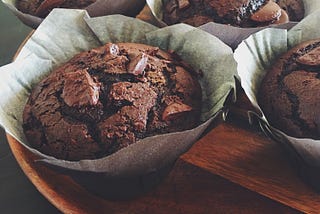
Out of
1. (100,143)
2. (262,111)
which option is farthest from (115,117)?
(262,111)

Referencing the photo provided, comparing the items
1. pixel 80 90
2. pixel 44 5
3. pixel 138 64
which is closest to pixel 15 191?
pixel 80 90

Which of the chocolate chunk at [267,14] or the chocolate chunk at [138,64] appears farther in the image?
the chocolate chunk at [267,14]

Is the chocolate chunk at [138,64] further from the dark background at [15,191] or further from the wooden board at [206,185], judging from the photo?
the dark background at [15,191]

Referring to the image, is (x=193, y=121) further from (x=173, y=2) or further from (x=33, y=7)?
(x=33, y=7)

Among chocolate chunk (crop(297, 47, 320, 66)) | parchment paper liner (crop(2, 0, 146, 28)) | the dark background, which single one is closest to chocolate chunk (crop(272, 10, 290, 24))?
chocolate chunk (crop(297, 47, 320, 66))

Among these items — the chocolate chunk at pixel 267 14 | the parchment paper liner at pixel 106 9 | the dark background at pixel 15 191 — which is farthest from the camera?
the parchment paper liner at pixel 106 9

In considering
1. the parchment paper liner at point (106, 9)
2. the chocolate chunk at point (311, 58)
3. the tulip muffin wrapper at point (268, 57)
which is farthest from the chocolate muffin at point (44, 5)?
the chocolate chunk at point (311, 58)

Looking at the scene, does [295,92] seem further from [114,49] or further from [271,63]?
[114,49]

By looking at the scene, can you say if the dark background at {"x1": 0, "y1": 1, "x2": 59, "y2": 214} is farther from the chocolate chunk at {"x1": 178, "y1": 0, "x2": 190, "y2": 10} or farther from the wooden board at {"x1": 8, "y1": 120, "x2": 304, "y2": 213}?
the chocolate chunk at {"x1": 178, "y1": 0, "x2": 190, "y2": 10}
